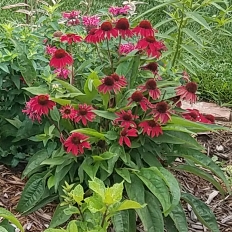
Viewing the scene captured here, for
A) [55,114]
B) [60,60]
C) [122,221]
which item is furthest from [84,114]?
[122,221]

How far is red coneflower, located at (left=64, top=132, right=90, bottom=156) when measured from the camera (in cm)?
280

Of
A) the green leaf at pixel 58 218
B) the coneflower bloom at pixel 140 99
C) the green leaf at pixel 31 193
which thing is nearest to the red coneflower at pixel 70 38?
the coneflower bloom at pixel 140 99

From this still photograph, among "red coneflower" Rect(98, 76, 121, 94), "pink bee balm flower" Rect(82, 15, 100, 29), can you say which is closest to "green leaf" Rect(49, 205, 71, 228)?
"red coneflower" Rect(98, 76, 121, 94)

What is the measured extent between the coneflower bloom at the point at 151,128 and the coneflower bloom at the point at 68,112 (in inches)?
12.7

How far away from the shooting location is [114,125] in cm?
295

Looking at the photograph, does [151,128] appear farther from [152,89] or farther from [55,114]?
[55,114]

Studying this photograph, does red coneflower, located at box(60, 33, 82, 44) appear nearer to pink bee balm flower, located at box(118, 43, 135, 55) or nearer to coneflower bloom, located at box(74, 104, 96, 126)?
pink bee balm flower, located at box(118, 43, 135, 55)

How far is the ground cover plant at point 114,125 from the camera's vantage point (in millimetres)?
2875

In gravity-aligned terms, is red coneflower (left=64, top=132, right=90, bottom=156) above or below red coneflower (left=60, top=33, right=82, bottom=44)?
below

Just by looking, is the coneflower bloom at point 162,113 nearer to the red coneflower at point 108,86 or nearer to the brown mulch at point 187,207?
the red coneflower at point 108,86

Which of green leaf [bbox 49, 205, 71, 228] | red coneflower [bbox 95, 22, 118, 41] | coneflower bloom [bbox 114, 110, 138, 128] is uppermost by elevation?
red coneflower [bbox 95, 22, 118, 41]

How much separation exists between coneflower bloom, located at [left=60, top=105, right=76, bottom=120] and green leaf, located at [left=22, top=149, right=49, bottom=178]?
0.30 meters

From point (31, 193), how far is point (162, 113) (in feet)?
2.49

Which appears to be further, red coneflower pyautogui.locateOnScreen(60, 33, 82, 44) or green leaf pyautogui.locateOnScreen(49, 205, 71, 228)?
red coneflower pyautogui.locateOnScreen(60, 33, 82, 44)
